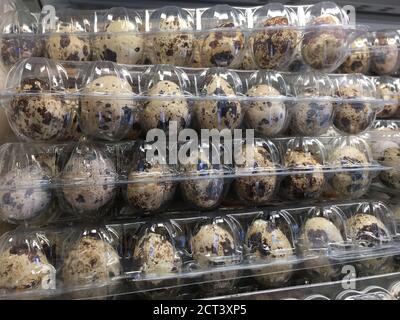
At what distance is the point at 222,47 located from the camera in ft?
3.70

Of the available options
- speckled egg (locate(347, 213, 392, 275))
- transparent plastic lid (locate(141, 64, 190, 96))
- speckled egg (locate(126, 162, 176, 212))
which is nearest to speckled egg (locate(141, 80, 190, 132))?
transparent plastic lid (locate(141, 64, 190, 96))

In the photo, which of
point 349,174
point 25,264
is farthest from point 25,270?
point 349,174

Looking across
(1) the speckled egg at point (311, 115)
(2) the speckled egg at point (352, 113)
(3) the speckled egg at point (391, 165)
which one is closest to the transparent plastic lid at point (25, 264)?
(1) the speckled egg at point (311, 115)

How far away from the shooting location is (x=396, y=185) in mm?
1349

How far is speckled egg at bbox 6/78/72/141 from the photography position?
37.1 inches

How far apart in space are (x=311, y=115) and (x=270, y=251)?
438 millimetres

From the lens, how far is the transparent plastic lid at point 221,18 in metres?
1.16

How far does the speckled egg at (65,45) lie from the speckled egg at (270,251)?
0.72 meters

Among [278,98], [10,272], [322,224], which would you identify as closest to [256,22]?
[278,98]

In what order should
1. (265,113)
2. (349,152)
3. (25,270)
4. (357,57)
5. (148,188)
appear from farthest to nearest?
(357,57), (349,152), (265,113), (148,188), (25,270)

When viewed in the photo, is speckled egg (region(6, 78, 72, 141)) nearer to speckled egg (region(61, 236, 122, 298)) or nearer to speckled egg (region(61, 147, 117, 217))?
speckled egg (region(61, 147, 117, 217))

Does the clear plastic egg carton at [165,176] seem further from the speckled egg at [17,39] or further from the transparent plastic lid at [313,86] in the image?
the speckled egg at [17,39]

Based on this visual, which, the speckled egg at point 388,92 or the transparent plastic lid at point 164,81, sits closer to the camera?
Answer: the transparent plastic lid at point 164,81

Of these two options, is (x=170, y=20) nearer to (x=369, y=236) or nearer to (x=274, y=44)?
(x=274, y=44)
